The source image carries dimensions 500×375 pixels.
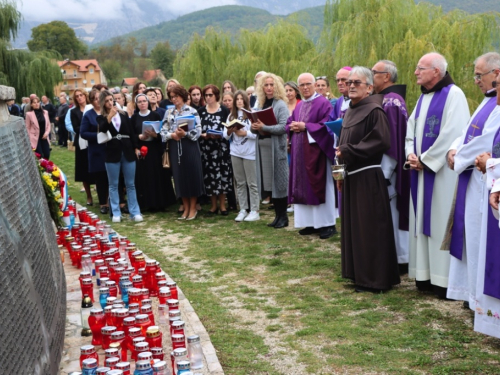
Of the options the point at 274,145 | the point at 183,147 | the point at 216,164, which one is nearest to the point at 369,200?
the point at 274,145

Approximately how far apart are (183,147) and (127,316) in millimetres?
6119

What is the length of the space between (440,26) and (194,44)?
11.6 m

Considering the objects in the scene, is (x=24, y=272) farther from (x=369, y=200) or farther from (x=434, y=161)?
(x=434, y=161)

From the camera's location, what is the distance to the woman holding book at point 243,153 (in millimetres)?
10391

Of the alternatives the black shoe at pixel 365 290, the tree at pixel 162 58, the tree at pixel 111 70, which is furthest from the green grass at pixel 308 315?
the tree at pixel 111 70

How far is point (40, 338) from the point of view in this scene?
3.93 m

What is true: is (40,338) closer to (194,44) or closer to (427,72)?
(427,72)

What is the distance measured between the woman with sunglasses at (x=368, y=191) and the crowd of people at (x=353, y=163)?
0.4 inches

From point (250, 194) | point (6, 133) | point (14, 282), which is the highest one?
point (6, 133)

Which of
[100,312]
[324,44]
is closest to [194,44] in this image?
[324,44]

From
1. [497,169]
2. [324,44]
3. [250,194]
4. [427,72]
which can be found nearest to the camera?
[497,169]

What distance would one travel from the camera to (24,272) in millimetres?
3832

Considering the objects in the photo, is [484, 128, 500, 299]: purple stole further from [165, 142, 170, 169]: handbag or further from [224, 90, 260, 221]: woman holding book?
[165, 142, 170, 169]: handbag

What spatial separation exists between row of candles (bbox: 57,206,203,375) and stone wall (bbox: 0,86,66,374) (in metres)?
0.34
